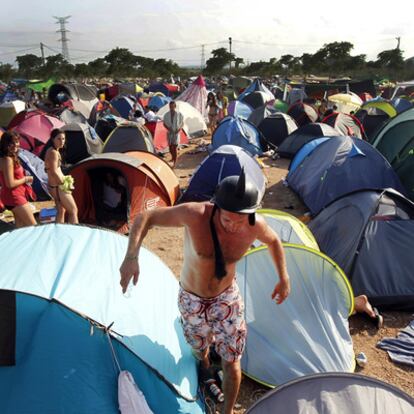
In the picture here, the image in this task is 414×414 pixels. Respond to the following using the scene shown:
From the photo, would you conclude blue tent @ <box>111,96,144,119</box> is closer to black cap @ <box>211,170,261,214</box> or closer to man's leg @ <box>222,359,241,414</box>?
man's leg @ <box>222,359,241,414</box>

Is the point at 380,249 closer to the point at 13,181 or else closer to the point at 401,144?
the point at 13,181

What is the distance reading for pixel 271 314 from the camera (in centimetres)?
355

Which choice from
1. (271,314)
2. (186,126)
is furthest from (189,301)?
(186,126)

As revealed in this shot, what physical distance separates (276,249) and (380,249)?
8.33 ft

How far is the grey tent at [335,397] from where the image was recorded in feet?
6.50

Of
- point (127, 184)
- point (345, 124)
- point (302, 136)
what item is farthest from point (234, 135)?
point (127, 184)

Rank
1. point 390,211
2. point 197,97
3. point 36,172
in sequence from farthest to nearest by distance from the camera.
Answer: point 197,97 → point 36,172 → point 390,211

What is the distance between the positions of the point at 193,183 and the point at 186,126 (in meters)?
8.38

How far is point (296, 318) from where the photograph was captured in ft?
11.6

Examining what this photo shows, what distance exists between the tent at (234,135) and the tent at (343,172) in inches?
159

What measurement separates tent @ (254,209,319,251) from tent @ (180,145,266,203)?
2.75 meters

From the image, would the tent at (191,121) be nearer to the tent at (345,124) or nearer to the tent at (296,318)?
the tent at (345,124)

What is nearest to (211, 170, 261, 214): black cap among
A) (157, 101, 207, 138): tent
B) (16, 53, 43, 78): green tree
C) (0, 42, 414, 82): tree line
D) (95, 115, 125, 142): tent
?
(95, 115, 125, 142): tent

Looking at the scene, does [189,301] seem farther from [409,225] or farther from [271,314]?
[409,225]
